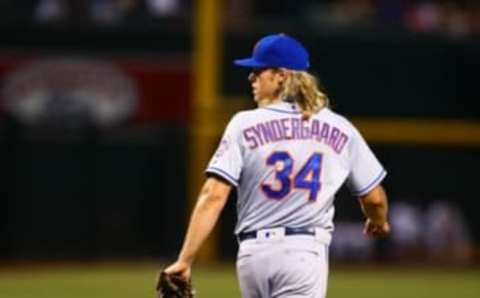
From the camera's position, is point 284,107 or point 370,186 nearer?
point 284,107

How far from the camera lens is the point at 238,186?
19.3ft

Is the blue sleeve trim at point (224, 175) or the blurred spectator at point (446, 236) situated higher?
the blue sleeve trim at point (224, 175)

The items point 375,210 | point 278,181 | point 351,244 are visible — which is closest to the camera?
point 278,181

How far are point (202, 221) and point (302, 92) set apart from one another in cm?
64

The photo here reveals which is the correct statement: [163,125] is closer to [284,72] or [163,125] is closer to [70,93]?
[70,93]

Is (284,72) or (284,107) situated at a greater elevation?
(284,72)

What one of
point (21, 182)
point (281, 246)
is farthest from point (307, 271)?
point (21, 182)

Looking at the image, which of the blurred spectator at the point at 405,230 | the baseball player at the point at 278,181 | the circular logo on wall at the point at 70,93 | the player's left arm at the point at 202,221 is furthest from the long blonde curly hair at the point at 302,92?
the blurred spectator at the point at 405,230

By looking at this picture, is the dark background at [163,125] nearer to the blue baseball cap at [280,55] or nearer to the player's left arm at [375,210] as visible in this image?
the player's left arm at [375,210]

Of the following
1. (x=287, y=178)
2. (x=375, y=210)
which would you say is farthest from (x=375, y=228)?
(x=287, y=178)

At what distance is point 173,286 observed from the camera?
19.1 feet

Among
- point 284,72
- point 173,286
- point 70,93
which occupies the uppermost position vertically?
point 284,72

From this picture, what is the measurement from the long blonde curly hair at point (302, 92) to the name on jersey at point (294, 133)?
0.16 feet

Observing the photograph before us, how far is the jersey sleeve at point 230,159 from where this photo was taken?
5.77 meters
